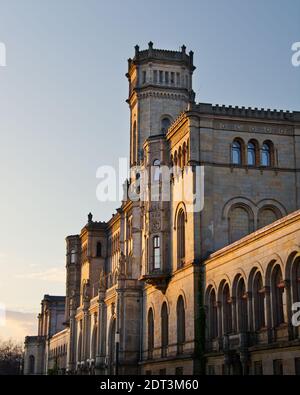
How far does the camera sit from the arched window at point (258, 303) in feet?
136

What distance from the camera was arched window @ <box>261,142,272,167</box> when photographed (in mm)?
54250

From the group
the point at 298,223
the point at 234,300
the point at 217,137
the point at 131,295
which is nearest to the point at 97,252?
the point at 131,295

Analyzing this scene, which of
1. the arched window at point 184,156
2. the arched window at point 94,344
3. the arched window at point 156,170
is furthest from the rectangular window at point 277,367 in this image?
the arched window at point 94,344

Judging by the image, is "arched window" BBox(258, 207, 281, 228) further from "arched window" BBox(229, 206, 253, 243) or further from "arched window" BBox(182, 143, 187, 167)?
"arched window" BBox(182, 143, 187, 167)

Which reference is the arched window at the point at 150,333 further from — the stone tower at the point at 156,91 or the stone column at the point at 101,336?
the stone tower at the point at 156,91

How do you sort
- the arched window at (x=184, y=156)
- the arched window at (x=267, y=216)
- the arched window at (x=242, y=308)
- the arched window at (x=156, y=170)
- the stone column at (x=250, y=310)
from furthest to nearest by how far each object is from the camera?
the arched window at (x=156, y=170) → the arched window at (x=184, y=156) → the arched window at (x=267, y=216) → the arched window at (x=242, y=308) → the stone column at (x=250, y=310)

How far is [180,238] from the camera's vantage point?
55125 millimetres

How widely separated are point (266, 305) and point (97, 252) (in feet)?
202

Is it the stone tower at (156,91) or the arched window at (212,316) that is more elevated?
the stone tower at (156,91)

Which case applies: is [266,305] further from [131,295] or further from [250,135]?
[131,295]

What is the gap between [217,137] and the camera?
53719 millimetres

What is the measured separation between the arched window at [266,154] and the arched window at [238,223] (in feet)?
13.5

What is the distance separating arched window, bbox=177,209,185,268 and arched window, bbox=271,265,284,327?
15236 mm

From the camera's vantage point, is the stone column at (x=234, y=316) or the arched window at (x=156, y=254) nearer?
the stone column at (x=234, y=316)
